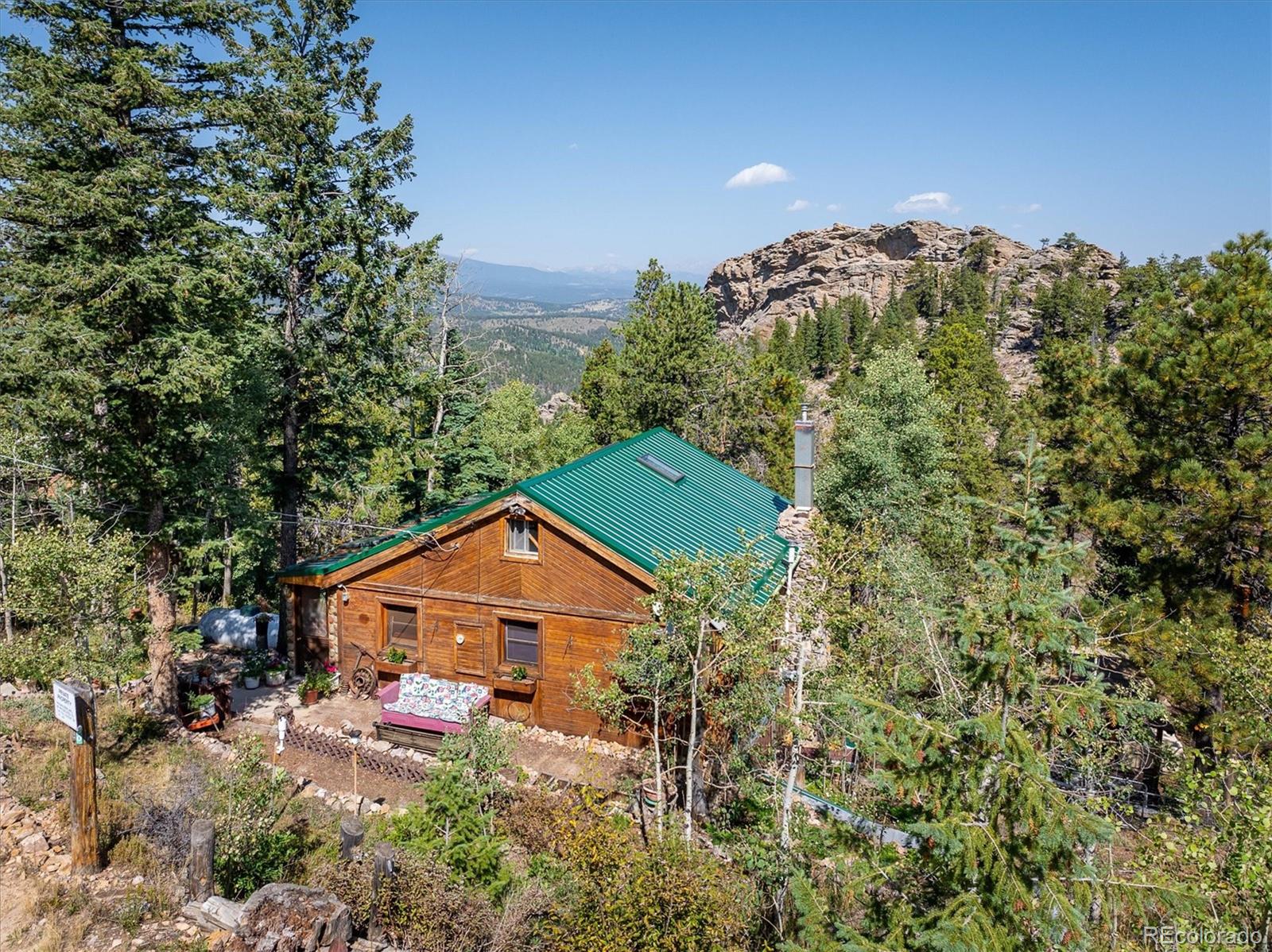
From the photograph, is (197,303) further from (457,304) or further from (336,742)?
(457,304)

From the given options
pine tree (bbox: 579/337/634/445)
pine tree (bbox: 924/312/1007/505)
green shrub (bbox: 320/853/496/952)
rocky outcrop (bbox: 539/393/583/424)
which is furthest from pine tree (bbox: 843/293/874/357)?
green shrub (bbox: 320/853/496/952)

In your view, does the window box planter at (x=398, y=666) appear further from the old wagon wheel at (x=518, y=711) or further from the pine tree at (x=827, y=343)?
the pine tree at (x=827, y=343)

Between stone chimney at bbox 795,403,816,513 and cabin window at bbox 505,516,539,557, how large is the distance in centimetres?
843

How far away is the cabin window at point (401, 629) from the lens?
16812 mm

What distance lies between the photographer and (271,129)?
17.7 meters

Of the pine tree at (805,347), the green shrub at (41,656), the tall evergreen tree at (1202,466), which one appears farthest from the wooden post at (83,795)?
the pine tree at (805,347)

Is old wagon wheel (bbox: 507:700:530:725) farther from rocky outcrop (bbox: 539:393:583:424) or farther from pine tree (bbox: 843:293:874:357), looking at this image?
pine tree (bbox: 843:293:874:357)

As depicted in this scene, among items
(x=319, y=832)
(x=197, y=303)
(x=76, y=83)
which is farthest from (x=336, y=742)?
(x=76, y=83)

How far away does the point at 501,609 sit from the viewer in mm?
15719

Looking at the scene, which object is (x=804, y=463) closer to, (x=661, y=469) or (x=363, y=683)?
(x=661, y=469)

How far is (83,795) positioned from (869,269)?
5429 inches

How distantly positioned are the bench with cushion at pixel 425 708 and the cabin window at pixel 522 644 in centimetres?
97

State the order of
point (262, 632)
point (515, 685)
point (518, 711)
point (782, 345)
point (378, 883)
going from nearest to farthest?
point (378, 883) → point (515, 685) → point (518, 711) → point (262, 632) → point (782, 345)

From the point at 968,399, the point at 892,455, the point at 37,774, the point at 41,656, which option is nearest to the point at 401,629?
the point at 41,656
